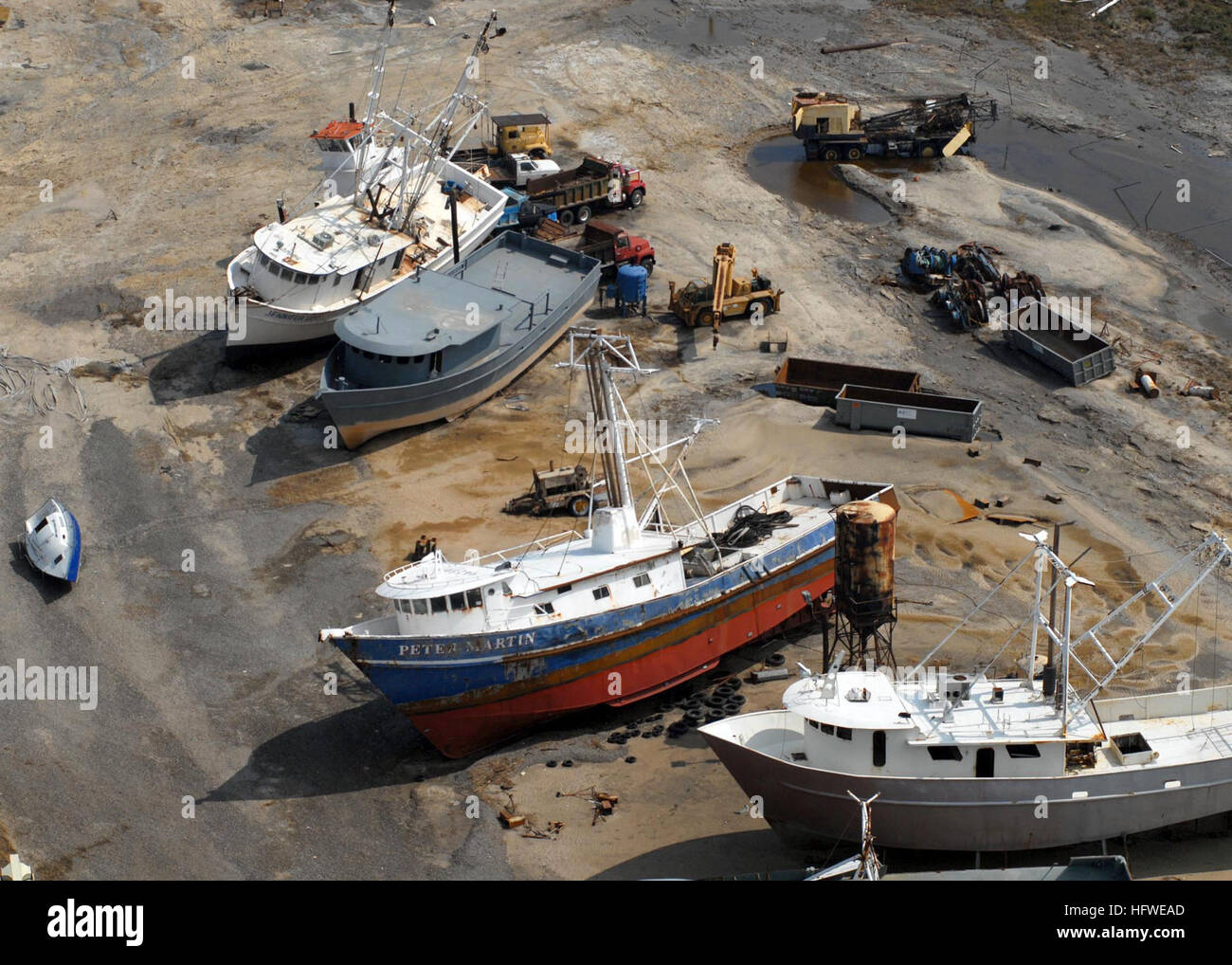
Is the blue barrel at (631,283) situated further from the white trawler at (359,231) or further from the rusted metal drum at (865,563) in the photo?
the rusted metal drum at (865,563)

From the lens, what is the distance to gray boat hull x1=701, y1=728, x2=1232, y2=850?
24938mm

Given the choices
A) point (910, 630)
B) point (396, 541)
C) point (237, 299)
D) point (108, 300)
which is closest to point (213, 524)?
point (396, 541)

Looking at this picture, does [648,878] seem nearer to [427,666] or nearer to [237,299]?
[427,666]

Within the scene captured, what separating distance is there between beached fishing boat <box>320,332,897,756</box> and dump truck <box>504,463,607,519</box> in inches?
186

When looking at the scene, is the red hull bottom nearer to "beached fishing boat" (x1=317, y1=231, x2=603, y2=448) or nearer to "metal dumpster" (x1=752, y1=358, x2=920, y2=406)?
"metal dumpster" (x1=752, y1=358, x2=920, y2=406)

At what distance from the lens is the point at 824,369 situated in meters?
43.2

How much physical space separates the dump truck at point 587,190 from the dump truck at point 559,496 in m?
18.4

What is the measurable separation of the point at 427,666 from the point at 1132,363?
27.3m

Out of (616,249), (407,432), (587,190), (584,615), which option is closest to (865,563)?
(584,615)

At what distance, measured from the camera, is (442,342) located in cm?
4041

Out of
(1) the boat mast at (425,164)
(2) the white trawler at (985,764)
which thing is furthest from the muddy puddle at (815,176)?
(2) the white trawler at (985,764)

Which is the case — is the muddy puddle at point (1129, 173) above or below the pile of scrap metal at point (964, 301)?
above

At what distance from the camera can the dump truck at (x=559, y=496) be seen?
3691 cm
